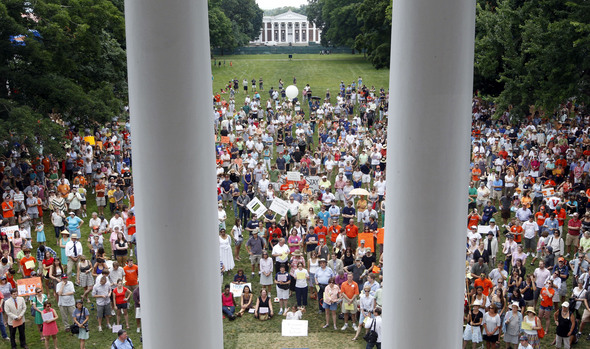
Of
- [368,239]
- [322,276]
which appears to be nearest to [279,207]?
[368,239]

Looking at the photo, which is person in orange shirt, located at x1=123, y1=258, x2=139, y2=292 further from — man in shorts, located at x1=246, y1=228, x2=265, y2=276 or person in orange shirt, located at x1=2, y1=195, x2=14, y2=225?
person in orange shirt, located at x1=2, y1=195, x2=14, y2=225

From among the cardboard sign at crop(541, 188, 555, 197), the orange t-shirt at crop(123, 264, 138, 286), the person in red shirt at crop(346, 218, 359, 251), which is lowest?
the orange t-shirt at crop(123, 264, 138, 286)

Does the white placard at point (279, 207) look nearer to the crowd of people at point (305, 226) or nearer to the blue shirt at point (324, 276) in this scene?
A: the crowd of people at point (305, 226)

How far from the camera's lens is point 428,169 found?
630 cm

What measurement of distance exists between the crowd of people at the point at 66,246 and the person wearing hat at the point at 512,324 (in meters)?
11.9

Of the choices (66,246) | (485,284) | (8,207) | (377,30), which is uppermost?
(377,30)

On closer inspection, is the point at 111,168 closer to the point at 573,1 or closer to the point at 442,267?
the point at 573,1

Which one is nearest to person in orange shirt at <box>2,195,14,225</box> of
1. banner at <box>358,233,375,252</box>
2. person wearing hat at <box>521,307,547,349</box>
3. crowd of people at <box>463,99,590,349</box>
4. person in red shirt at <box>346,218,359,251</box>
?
person in red shirt at <box>346,218,359,251</box>

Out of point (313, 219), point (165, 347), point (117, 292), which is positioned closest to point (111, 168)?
point (313, 219)

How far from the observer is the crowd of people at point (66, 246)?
23.9m

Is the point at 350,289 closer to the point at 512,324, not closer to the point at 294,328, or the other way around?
the point at 294,328

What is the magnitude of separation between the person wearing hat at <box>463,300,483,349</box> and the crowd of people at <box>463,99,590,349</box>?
0.03 meters

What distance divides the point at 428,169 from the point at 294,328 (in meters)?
16.7

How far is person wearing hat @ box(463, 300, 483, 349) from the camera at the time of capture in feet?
75.4
